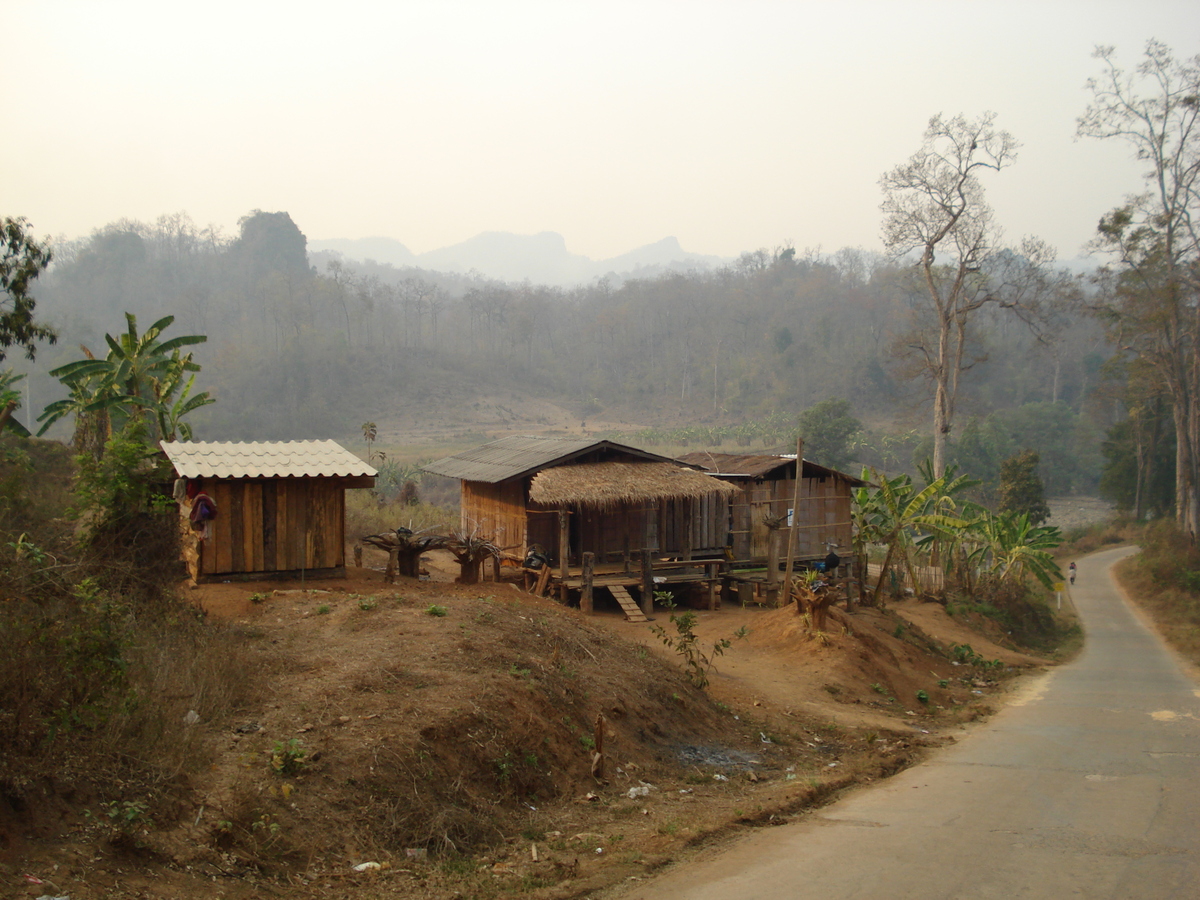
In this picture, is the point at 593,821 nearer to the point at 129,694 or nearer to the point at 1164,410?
the point at 129,694

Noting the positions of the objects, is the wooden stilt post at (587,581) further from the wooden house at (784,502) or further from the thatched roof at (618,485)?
the wooden house at (784,502)

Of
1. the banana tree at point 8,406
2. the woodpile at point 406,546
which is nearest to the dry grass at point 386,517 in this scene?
the woodpile at point 406,546

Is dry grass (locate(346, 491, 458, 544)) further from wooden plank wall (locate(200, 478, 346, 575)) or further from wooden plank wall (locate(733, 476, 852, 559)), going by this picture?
wooden plank wall (locate(200, 478, 346, 575))

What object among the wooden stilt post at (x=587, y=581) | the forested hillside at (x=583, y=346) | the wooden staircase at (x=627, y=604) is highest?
the forested hillside at (x=583, y=346)

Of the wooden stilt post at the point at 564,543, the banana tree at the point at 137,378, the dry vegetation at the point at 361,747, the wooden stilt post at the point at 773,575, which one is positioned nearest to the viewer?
the dry vegetation at the point at 361,747

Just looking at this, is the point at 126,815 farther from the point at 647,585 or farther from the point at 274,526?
the point at 647,585

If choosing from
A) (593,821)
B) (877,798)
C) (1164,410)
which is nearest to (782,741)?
(877,798)

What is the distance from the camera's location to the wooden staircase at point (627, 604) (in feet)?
53.6

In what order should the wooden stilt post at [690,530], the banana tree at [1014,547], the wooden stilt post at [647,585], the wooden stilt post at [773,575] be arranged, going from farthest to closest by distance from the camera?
1. the banana tree at [1014,547]
2. the wooden stilt post at [690,530]
3. the wooden stilt post at [773,575]
4. the wooden stilt post at [647,585]

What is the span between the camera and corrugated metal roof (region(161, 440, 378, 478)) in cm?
1270

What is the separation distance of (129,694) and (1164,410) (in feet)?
152

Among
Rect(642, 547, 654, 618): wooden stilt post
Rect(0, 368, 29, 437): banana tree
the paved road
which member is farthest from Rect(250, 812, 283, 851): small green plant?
Rect(642, 547, 654, 618): wooden stilt post

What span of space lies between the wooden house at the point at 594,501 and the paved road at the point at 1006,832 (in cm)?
809

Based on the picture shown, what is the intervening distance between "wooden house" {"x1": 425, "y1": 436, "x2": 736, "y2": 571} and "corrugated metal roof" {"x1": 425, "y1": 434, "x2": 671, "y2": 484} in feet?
0.13
